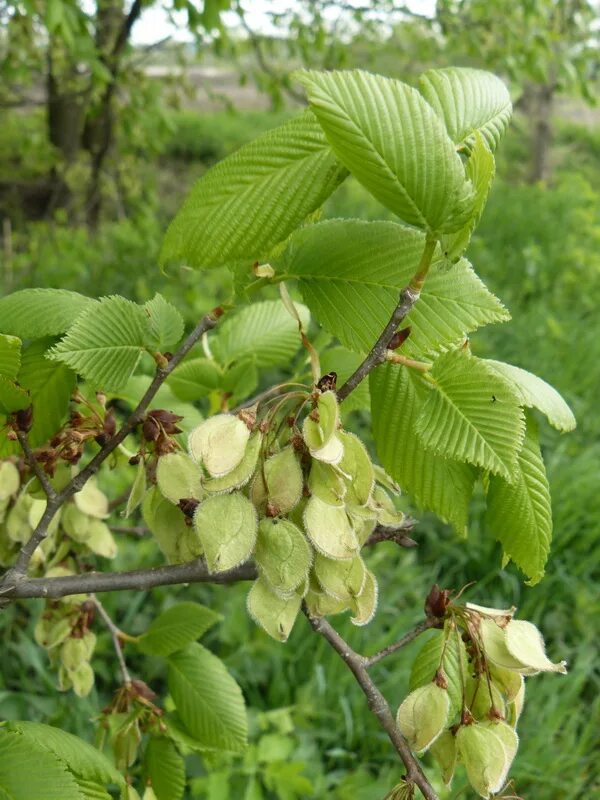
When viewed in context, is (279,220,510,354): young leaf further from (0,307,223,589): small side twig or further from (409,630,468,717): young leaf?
(409,630,468,717): young leaf

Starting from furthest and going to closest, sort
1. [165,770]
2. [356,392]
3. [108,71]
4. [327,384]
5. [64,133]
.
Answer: [64,133] < [108,71] < [165,770] < [356,392] < [327,384]

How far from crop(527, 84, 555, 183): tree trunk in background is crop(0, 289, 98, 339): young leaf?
878 cm

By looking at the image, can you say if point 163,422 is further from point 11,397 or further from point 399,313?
point 399,313

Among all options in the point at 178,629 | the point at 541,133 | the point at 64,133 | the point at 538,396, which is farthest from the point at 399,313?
the point at 541,133

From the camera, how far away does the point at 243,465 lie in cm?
61

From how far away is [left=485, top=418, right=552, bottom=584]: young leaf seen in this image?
2.25ft

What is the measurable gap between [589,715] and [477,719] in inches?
66.6

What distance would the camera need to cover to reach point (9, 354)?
64 centimetres

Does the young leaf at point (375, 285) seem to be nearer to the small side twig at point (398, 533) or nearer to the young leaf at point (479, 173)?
the young leaf at point (479, 173)

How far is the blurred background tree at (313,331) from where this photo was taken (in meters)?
1.89

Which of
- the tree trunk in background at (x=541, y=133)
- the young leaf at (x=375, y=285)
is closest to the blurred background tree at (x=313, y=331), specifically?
the young leaf at (x=375, y=285)

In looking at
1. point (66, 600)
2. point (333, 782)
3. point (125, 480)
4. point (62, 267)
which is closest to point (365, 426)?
point (125, 480)

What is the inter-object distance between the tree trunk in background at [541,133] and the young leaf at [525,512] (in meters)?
8.76

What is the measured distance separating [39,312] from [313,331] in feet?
8.66
